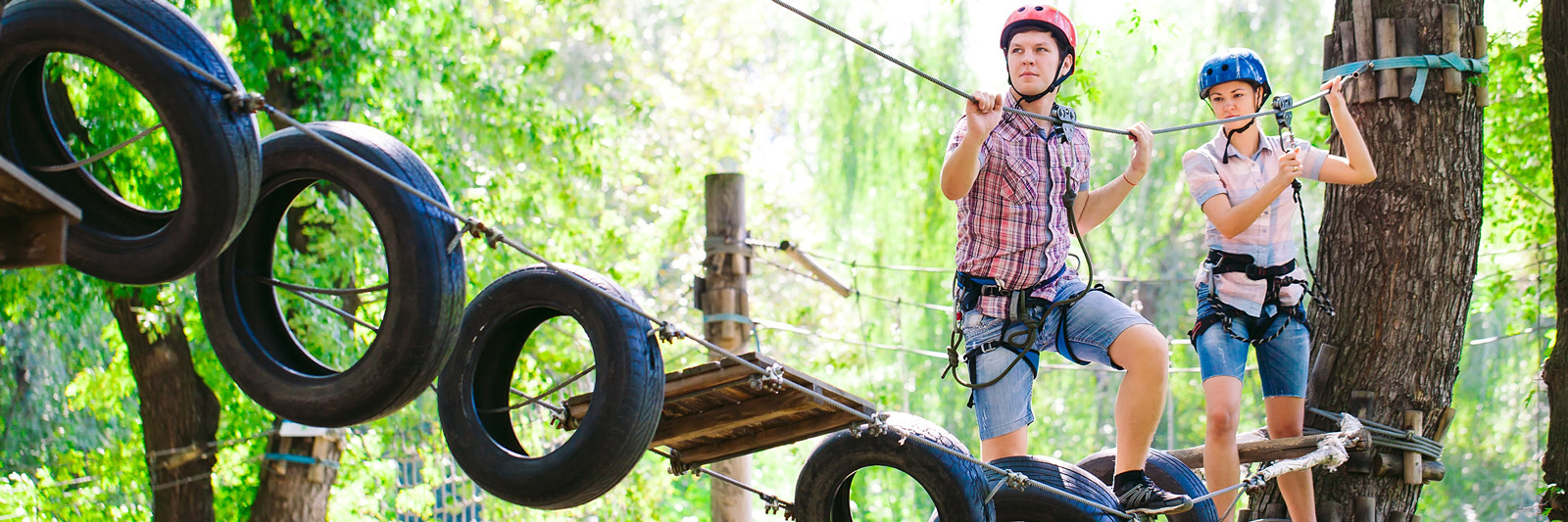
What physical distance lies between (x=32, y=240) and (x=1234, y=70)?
3.34m

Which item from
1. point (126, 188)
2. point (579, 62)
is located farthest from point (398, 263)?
point (579, 62)

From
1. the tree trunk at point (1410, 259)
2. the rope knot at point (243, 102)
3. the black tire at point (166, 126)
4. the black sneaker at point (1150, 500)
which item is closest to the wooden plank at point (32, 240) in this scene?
the black tire at point (166, 126)

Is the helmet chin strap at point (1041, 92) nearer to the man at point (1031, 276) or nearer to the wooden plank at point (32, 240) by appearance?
the man at point (1031, 276)

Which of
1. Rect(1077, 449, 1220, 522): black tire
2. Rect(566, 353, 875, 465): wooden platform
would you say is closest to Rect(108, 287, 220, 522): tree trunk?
Rect(566, 353, 875, 465): wooden platform

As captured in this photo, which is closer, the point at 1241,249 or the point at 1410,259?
the point at 1241,249

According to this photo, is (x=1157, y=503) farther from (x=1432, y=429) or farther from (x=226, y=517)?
(x=226, y=517)

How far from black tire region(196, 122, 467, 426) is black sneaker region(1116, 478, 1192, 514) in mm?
1944

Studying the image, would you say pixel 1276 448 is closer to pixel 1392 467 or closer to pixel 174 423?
pixel 1392 467

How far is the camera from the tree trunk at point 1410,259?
501 cm

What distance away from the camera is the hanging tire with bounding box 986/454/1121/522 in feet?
12.0

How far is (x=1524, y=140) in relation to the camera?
24.6 ft

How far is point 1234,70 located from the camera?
4.29 metres

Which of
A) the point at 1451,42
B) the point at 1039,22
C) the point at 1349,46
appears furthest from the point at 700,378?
the point at 1451,42

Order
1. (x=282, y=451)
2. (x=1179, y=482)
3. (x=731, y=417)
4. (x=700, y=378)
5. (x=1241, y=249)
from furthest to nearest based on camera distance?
(x=282, y=451) < (x=1241, y=249) < (x=1179, y=482) < (x=731, y=417) < (x=700, y=378)
